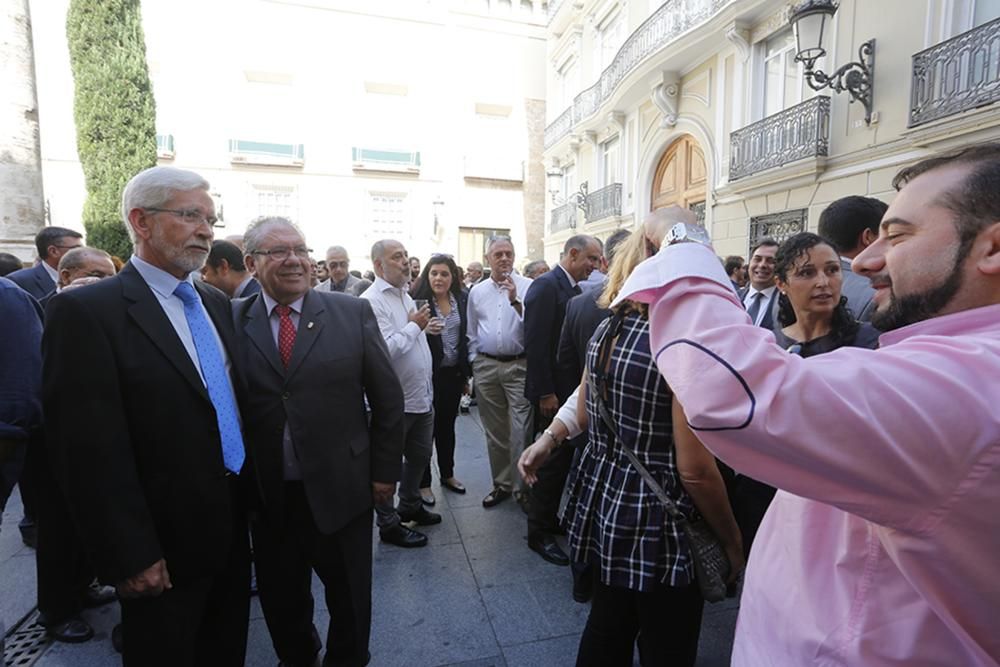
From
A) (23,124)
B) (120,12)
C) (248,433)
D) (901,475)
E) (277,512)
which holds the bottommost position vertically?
(277,512)

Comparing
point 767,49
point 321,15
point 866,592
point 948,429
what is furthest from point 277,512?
point 321,15

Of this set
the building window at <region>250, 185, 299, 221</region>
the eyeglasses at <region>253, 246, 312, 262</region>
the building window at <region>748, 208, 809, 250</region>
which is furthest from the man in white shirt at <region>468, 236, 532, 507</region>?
the building window at <region>250, 185, 299, 221</region>

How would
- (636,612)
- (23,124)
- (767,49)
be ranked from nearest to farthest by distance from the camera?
1. (636,612)
2. (23,124)
3. (767,49)

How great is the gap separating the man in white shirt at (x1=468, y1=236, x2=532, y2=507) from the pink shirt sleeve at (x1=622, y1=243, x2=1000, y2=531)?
354 cm

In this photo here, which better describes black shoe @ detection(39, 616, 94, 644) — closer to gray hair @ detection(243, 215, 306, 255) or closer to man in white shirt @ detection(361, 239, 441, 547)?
man in white shirt @ detection(361, 239, 441, 547)

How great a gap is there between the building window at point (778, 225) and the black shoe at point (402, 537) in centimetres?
709

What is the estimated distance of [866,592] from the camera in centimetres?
85

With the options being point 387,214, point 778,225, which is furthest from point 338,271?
point 387,214

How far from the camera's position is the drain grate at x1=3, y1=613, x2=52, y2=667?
2496 millimetres

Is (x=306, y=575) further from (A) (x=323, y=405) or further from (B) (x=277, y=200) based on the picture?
(B) (x=277, y=200)

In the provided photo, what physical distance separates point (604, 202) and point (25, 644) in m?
14.1

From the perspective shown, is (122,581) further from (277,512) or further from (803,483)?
(803,483)

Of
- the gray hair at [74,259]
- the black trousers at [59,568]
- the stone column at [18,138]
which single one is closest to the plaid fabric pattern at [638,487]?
the black trousers at [59,568]

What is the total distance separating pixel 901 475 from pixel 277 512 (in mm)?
2227
